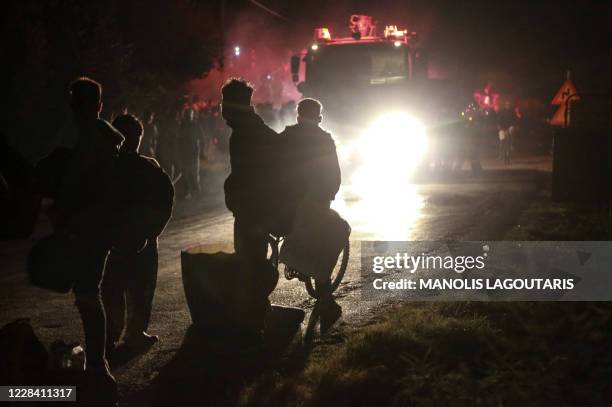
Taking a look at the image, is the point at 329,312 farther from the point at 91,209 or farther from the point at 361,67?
the point at 361,67

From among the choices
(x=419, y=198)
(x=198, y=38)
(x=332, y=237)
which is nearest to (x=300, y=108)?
(x=332, y=237)

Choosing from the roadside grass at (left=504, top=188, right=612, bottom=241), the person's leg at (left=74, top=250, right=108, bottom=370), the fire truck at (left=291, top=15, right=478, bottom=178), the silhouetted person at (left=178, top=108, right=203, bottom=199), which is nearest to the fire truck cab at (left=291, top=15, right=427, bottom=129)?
the fire truck at (left=291, top=15, right=478, bottom=178)

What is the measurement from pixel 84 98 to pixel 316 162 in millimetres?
2632

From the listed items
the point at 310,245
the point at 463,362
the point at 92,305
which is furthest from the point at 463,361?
the point at 92,305

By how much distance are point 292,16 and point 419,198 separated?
1771 inches

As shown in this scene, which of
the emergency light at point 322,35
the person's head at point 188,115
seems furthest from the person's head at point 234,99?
the emergency light at point 322,35

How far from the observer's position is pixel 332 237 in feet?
27.1

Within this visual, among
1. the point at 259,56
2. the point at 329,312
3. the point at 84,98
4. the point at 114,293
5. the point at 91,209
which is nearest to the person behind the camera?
the point at 91,209

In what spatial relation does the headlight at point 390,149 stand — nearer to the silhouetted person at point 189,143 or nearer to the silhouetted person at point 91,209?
the silhouetted person at point 189,143

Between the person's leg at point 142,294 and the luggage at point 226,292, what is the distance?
0.42 metres

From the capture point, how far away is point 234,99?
6684 mm

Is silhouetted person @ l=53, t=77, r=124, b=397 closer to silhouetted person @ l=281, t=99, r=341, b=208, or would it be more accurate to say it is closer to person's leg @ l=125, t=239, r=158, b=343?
person's leg @ l=125, t=239, r=158, b=343

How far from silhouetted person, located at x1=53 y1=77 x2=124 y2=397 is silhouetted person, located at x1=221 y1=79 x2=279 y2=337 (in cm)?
118

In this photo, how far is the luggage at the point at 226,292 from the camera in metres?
6.73
